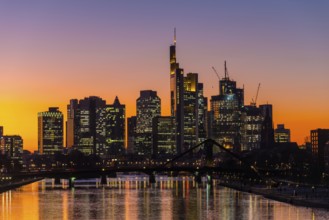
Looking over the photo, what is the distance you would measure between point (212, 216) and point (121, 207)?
28944 millimetres

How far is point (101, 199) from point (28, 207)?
32.3m

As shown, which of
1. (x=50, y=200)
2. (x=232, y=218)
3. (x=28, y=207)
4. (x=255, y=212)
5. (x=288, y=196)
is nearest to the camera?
(x=232, y=218)

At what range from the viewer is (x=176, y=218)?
136m

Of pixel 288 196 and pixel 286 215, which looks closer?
pixel 286 215

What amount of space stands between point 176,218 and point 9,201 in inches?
2185

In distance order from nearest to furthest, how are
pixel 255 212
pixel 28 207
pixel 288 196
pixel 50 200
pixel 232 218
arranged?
pixel 232 218, pixel 255 212, pixel 28 207, pixel 288 196, pixel 50 200

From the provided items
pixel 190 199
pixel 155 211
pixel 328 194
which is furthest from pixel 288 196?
pixel 155 211

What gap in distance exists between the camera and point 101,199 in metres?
193

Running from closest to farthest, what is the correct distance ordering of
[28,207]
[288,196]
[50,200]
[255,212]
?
[255,212] < [28,207] < [288,196] < [50,200]

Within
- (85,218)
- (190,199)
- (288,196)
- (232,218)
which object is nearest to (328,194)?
(288,196)

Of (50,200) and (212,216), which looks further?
(50,200)

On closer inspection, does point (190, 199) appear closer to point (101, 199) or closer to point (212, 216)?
point (101, 199)

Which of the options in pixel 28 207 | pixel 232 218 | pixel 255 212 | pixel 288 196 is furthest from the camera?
pixel 288 196

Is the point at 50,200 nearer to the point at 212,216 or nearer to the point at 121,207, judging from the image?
the point at 121,207
